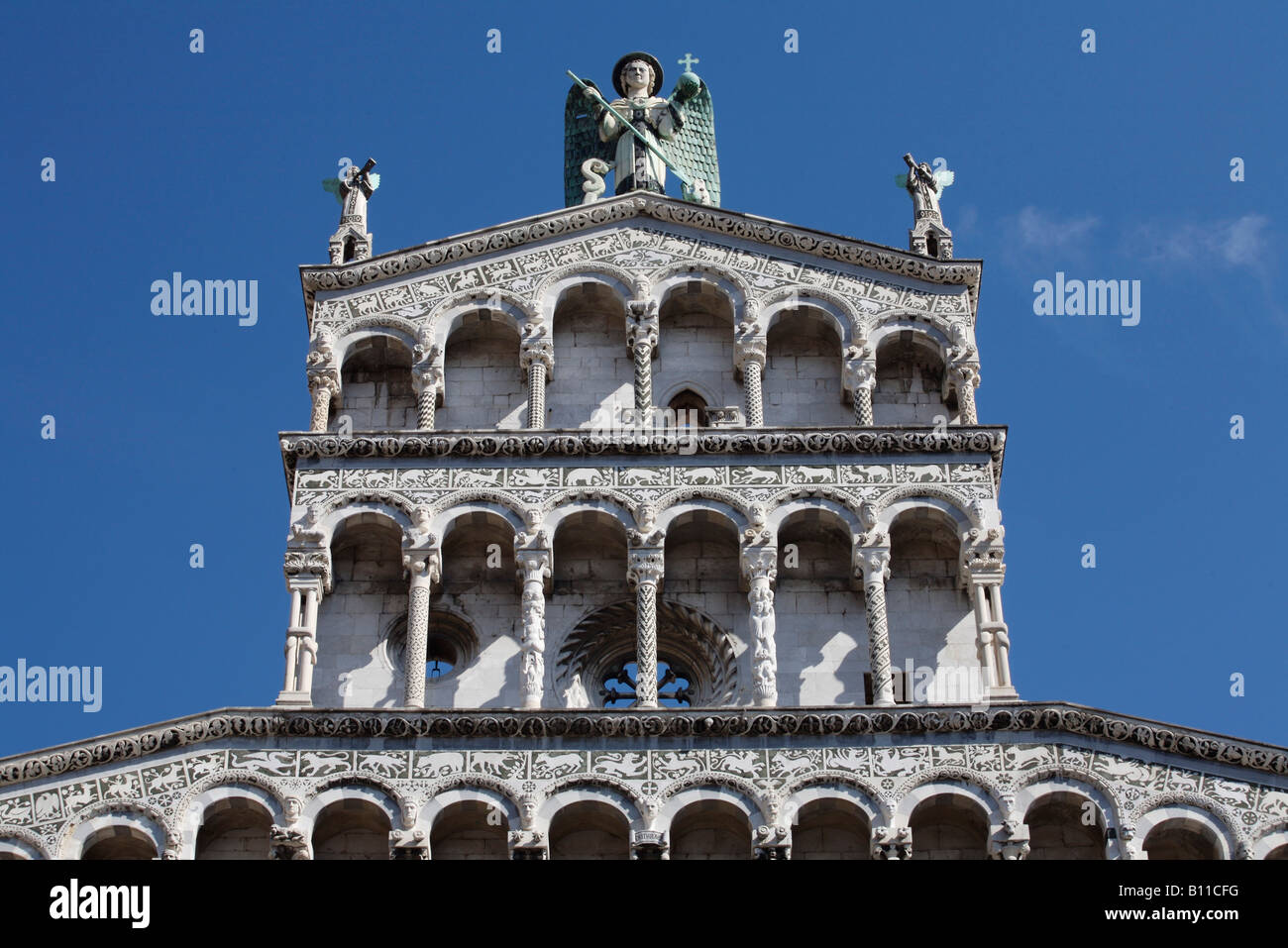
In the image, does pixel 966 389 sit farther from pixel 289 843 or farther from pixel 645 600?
pixel 289 843

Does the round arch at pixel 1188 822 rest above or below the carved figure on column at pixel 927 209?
below

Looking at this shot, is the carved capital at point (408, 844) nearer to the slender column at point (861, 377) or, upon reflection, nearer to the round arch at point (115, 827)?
the round arch at point (115, 827)

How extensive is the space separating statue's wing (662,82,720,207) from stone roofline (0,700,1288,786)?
897cm

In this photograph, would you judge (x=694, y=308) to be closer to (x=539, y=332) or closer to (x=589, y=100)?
(x=539, y=332)

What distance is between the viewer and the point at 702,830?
2322 cm

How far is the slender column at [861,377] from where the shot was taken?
26.5 metres

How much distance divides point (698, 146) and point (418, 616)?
340 inches

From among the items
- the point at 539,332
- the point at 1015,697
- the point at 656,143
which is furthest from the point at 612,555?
the point at 656,143

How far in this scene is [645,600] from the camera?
24750 mm

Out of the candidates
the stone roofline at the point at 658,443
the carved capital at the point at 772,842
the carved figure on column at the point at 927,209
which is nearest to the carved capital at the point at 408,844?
the carved capital at the point at 772,842

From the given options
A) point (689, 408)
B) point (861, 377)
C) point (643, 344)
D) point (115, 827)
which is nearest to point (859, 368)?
point (861, 377)

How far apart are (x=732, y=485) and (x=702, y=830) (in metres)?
3.86

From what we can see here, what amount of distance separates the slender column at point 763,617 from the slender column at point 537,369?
10.0 ft
